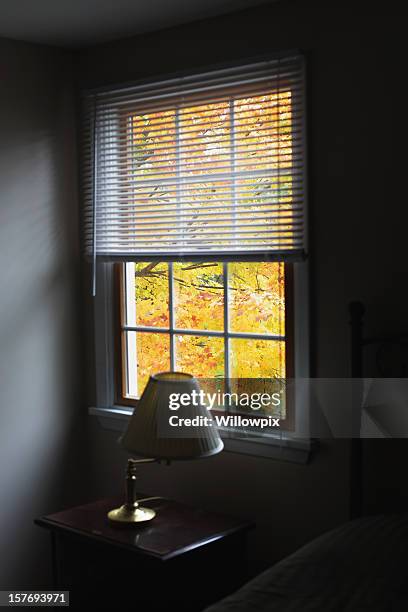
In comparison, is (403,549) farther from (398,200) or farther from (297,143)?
(297,143)

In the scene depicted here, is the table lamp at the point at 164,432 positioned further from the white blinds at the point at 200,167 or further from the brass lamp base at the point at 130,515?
the white blinds at the point at 200,167

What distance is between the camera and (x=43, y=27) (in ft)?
9.87

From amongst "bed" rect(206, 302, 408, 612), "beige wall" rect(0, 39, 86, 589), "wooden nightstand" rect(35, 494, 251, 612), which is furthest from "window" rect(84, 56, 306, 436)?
"bed" rect(206, 302, 408, 612)

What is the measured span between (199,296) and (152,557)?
3.54 ft

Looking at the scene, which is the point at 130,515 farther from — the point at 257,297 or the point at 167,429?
the point at 257,297

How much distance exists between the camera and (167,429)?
258 cm

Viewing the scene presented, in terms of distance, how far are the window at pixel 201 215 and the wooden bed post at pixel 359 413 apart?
342mm

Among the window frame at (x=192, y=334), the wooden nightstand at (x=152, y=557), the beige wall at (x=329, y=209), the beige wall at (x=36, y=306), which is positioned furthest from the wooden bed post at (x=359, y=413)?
the beige wall at (x=36, y=306)

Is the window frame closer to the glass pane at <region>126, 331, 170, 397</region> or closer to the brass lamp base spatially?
the glass pane at <region>126, 331, 170, 397</region>

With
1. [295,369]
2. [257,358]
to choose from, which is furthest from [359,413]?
[257,358]

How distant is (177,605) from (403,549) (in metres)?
0.88

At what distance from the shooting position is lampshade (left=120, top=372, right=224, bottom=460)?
2.57 meters

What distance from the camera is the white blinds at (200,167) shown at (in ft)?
8.92

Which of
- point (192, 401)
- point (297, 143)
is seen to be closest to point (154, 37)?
point (297, 143)
